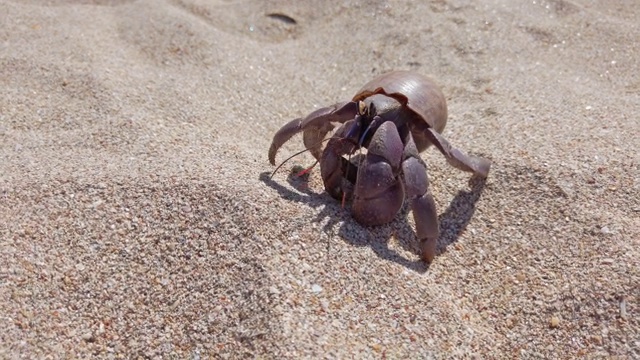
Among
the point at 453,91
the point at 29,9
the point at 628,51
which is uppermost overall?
the point at 628,51

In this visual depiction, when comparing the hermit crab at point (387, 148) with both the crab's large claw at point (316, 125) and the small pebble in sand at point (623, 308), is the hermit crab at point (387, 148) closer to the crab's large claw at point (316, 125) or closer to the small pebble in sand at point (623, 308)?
the crab's large claw at point (316, 125)

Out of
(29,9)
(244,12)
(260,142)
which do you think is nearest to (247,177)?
(260,142)

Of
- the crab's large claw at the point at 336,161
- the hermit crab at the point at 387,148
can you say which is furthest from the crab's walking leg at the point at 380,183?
the crab's large claw at the point at 336,161

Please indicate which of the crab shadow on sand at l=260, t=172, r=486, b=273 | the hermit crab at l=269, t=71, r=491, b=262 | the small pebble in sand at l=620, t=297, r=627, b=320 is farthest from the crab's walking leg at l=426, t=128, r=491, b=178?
the small pebble in sand at l=620, t=297, r=627, b=320

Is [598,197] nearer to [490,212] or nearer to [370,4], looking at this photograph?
[490,212]

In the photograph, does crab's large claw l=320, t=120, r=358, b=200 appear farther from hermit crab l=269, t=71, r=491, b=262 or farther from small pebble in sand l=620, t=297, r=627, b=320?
small pebble in sand l=620, t=297, r=627, b=320

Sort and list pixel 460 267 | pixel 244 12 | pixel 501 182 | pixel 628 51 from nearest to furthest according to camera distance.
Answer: pixel 460 267, pixel 501 182, pixel 628 51, pixel 244 12

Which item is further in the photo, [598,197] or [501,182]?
[501,182]
